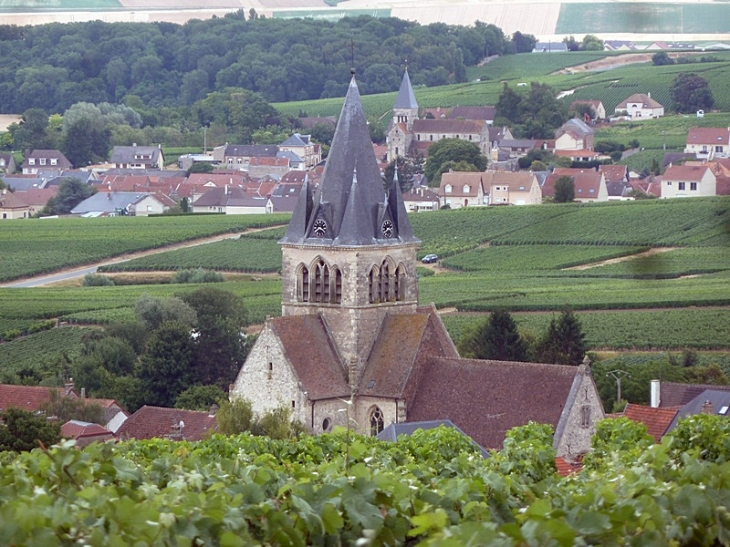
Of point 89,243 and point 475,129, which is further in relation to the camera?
point 475,129

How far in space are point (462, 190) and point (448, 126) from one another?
33.3 meters

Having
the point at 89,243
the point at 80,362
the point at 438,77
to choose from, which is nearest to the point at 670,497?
the point at 80,362

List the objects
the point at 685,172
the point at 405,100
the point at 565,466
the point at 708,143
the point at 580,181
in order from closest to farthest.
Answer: the point at 565,466 < the point at 685,172 < the point at 580,181 < the point at 708,143 < the point at 405,100

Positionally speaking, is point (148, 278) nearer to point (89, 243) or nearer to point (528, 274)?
point (89, 243)

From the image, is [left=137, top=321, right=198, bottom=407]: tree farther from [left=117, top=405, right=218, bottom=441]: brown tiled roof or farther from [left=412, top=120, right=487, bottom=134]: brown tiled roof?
[left=412, top=120, right=487, bottom=134]: brown tiled roof

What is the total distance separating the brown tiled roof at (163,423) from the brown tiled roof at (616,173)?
7519cm

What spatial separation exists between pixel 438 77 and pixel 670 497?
170705 millimetres

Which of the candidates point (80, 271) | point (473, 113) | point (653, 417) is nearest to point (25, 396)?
point (653, 417)

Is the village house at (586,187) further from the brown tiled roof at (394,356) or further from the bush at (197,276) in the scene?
the brown tiled roof at (394,356)

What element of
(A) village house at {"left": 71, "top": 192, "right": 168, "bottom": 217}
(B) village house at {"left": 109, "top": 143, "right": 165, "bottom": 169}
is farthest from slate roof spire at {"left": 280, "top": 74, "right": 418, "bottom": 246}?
(B) village house at {"left": 109, "top": 143, "right": 165, "bottom": 169}

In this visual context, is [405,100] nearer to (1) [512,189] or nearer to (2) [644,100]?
(2) [644,100]

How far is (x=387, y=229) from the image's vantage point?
38.3 m

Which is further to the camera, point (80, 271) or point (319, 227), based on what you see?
point (80, 271)

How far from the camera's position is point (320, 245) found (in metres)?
37.9
